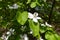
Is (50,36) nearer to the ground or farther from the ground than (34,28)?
nearer to the ground

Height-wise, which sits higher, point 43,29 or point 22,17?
point 22,17

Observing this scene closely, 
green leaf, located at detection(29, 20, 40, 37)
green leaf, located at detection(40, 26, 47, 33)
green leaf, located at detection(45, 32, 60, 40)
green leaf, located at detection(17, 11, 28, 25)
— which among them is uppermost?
green leaf, located at detection(17, 11, 28, 25)

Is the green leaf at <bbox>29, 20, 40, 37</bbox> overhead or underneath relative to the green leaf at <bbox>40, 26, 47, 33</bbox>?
overhead

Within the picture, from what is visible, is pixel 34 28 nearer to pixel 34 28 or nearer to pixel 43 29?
pixel 34 28

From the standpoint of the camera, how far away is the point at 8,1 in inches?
68.4

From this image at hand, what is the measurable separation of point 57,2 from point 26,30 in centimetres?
98

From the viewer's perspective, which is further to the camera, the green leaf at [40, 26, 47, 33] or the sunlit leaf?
the green leaf at [40, 26, 47, 33]

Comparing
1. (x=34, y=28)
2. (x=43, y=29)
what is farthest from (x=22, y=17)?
(x=43, y=29)

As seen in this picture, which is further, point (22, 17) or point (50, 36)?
point (50, 36)

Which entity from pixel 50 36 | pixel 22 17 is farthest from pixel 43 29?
pixel 22 17

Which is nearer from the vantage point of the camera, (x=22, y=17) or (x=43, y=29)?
(x=22, y=17)

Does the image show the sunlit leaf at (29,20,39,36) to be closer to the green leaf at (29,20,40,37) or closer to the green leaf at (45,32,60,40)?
the green leaf at (29,20,40,37)

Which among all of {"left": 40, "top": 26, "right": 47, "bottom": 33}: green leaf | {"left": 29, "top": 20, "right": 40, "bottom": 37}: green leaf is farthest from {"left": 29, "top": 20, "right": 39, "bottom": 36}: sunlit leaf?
{"left": 40, "top": 26, "right": 47, "bottom": 33}: green leaf

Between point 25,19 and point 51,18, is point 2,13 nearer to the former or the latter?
point 25,19
